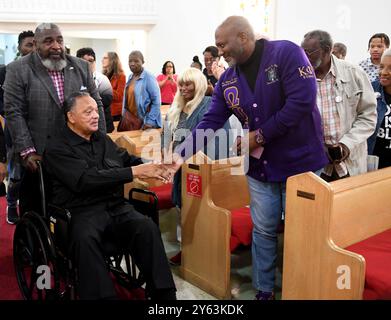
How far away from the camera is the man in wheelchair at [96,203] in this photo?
2371mm

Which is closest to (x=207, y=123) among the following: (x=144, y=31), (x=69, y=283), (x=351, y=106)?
(x=351, y=106)

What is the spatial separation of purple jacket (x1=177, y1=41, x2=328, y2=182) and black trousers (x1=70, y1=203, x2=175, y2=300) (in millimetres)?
670

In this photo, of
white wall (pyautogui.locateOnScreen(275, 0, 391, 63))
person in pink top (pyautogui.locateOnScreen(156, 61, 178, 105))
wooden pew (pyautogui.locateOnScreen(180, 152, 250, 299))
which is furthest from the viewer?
person in pink top (pyautogui.locateOnScreen(156, 61, 178, 105))

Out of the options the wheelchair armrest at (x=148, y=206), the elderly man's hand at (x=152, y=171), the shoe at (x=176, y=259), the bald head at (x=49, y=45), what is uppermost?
the bald head at (x=49, y=45)

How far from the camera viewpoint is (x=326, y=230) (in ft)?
7.48

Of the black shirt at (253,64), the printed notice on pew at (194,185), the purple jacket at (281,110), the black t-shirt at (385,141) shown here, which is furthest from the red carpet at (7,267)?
the black t-shirt at (385,141)

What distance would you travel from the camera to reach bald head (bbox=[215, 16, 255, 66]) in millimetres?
2379

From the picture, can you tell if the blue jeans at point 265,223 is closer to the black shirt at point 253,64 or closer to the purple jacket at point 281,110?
the purple jacket at point 281,110

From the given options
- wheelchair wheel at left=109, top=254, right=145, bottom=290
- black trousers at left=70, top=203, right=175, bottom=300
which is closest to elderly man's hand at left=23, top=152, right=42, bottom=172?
black trousers at left=70, top=203, right=175, bottom=300

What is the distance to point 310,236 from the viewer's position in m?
2.36

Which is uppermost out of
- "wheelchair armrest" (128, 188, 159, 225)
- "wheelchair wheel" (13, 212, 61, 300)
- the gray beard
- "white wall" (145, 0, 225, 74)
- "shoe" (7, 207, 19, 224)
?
"white wall" (145, 0, 225, 74)

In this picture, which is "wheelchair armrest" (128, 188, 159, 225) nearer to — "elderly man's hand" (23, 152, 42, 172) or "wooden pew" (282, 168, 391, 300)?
"elderly man's hand" (23, 152, 42, 172)

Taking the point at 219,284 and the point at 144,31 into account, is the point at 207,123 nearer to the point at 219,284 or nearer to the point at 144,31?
the point at 219,284

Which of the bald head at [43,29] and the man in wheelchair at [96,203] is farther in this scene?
the bald head at [43,29]
